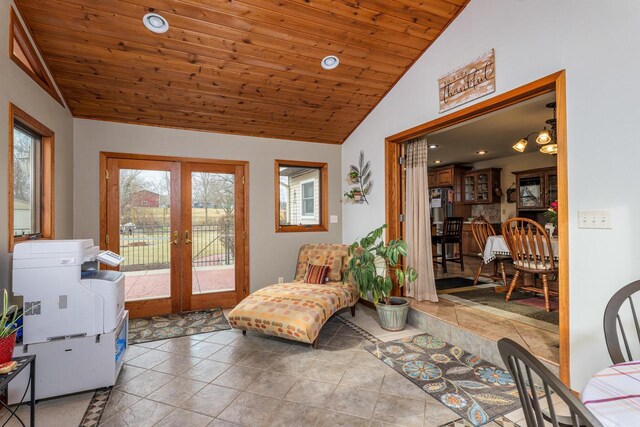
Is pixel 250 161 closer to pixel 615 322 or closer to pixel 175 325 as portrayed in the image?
pixel 175 325

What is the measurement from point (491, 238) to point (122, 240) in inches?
185

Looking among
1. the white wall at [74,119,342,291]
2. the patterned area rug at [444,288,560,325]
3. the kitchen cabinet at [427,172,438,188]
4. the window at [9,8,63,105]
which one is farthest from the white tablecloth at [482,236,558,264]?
the window at [9,8,63,105]

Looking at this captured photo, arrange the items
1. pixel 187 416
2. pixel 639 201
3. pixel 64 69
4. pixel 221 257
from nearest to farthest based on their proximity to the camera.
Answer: pixel 639 201 → pixel 187 416 → pixel 64 69 → pixel 221 257

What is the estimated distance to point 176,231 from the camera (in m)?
3.97

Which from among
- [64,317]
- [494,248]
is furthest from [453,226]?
[64,317]

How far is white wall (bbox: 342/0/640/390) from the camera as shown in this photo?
181 cm

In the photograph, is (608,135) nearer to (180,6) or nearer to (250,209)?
(180,6)

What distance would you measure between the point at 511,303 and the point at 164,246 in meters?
4.17

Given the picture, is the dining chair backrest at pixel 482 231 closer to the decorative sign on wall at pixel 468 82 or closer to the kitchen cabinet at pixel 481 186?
the decorative sign on wall at pixel 468 82

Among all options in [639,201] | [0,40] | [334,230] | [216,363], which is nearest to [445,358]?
[639,201]

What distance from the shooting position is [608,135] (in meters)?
1.88

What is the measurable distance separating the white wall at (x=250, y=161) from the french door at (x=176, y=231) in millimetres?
124

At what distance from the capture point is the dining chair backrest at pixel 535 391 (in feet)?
2.31

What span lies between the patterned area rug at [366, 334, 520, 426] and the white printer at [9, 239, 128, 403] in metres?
2.13
